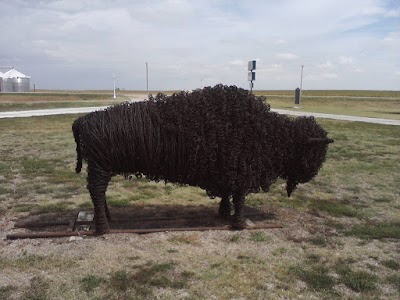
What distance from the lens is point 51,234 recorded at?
5.90m

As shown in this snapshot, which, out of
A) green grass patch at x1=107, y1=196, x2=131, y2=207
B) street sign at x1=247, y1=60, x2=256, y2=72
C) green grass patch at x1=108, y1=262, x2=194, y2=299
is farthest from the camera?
street sign at x1=247, y1=60, x2=256, y2=72

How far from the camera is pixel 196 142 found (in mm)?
5879

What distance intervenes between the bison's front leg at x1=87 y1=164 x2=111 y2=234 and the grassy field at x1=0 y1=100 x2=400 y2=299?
204 mm

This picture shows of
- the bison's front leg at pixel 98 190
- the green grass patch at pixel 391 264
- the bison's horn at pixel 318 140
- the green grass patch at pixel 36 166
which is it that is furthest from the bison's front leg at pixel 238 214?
the green grass patch at pixel 36 166

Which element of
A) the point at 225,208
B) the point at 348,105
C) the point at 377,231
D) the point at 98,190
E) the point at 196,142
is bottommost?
the point at 377,231

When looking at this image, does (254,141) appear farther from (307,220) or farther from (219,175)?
(307,220)

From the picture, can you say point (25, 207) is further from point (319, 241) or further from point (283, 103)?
point (283, 103)

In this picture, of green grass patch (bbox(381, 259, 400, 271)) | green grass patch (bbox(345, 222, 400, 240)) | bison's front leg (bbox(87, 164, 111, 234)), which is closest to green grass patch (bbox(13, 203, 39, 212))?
bison's front leg (bbox(87, 164, 111, 234))

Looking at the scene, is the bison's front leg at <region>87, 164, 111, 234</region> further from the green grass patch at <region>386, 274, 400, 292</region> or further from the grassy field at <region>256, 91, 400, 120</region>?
the grassy field at <region>256, 91, 400, 120</region>

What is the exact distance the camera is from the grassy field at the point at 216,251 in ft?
14.5

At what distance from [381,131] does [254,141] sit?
1548 centimetres

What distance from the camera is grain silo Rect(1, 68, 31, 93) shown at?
65.6 meters

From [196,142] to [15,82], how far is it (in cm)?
6818

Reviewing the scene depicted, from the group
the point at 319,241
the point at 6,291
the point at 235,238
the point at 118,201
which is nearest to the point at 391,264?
the point at 319,241
